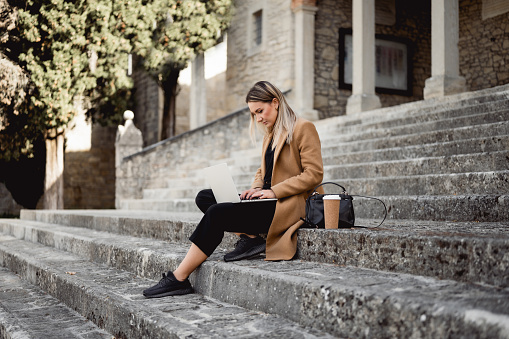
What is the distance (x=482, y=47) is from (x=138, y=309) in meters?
12.6

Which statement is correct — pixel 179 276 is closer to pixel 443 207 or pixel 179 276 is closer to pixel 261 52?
pixel 443 207

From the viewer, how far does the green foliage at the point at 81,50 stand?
10188 mm

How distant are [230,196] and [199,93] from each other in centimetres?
1090

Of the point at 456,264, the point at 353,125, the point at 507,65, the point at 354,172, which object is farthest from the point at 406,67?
the point at 456,264

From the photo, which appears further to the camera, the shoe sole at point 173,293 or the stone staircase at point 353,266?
the shoe sole at point 173,293

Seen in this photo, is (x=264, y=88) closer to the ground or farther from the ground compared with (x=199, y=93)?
closer to the ground

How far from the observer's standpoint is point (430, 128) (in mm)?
6234

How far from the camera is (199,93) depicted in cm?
1382

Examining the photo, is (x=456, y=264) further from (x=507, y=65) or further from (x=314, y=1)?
(x=507, y=65)

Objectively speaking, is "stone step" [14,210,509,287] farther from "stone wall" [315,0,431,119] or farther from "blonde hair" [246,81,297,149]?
"stone wall" [315,0,431,119]

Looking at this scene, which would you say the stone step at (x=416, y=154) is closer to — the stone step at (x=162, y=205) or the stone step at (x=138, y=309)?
the stone step at (x=162, y=205)

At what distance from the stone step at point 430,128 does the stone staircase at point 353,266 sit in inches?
0.6

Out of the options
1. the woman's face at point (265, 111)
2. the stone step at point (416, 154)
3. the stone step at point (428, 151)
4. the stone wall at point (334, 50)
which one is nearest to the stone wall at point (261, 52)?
the stone wall at point (334, 50)

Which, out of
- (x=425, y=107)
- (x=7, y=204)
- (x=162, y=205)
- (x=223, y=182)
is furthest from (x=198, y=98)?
(x=223, y=182)
